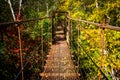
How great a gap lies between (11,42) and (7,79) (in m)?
4.97

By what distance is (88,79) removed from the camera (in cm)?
1564

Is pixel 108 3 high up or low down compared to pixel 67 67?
up

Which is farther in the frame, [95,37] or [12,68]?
[95,37]

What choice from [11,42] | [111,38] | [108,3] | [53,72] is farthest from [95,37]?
[53,72]

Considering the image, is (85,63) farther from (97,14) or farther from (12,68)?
(12,68)

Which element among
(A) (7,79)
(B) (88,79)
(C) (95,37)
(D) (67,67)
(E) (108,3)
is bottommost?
(B) (88,79)

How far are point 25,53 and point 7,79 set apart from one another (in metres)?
4.51

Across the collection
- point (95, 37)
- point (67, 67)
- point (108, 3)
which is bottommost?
point (95, 37)

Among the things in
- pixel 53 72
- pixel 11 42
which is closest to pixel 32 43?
pixel 11 42

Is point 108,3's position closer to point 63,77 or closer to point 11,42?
point 11,42

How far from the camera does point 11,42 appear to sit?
15.2 metres

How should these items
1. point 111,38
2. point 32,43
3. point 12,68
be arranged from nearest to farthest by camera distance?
point 12,68 → point 111,38 → point 32,43

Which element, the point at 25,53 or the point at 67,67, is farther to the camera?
the point at 25,53

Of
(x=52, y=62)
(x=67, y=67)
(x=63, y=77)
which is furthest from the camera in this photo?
(x=52, y=62)
